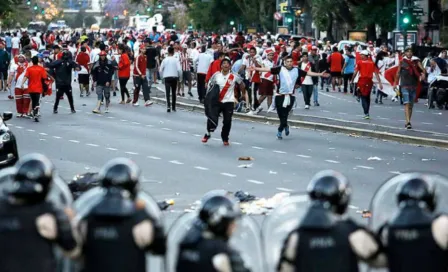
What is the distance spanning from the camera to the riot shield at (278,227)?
717 centimetres

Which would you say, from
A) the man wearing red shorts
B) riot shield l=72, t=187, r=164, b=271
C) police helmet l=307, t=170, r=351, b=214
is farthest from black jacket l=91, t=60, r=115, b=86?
police helmet l=307, t=170, r=351, b=214

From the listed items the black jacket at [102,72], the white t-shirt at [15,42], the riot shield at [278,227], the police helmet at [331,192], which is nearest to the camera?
the police helmet at [331,192]

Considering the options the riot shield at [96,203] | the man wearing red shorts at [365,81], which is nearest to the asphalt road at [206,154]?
the man wearing red shorts at [365,81]

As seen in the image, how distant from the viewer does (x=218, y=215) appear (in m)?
6.27

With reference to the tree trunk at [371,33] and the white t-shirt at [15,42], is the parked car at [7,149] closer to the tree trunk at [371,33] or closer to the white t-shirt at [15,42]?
the white t-shirt at [15,42]

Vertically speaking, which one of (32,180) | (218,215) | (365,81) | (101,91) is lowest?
(101,91)

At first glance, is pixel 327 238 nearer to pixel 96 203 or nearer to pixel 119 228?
pixel 119 228

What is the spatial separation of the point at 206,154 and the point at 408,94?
5.78m

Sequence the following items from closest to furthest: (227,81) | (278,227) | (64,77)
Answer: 1. (278,227)
2. (227,81)
3. (64,77)

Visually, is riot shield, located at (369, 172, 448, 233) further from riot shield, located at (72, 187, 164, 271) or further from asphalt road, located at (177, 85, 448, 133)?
asphalt road, located at (177, 85, 448, 133)

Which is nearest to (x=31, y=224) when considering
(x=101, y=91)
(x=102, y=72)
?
(x=101, y=91)

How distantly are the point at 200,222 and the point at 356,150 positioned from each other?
50.4 feet

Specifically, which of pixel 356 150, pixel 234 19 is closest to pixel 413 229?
pixel 356 150

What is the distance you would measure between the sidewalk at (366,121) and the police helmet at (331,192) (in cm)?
1584
